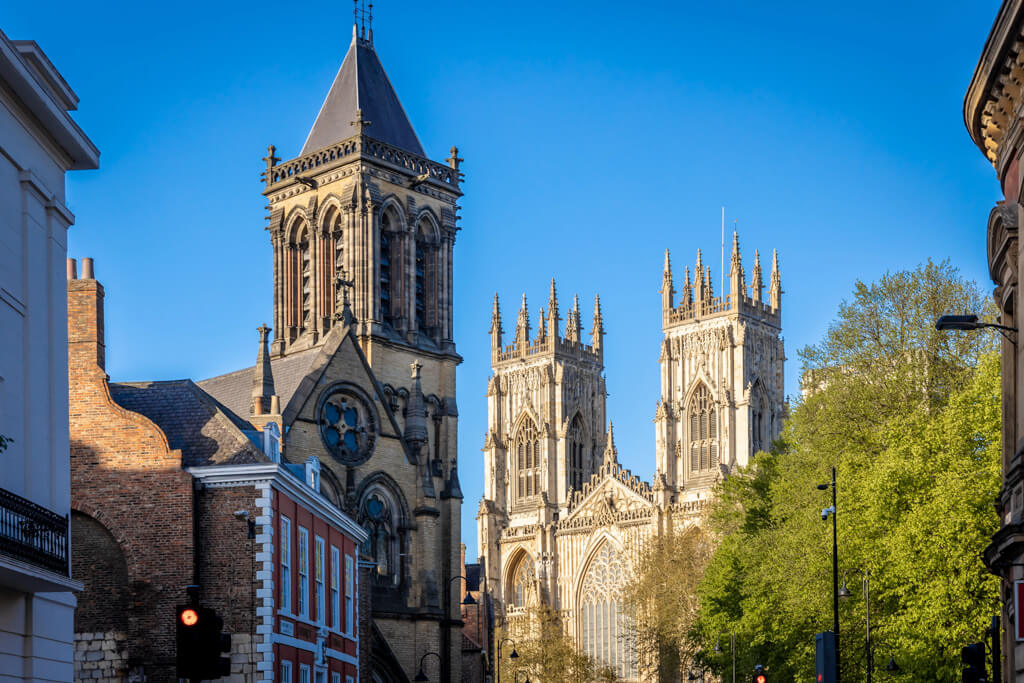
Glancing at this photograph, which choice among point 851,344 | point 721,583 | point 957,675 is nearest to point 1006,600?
point 957,675

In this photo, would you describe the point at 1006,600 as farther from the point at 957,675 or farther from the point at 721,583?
the point at 721,583

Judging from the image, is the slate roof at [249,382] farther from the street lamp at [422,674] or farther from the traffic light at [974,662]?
the traffic light at [974,662]

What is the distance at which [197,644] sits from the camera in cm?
1455

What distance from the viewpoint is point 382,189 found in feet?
190

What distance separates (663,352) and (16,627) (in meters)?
97.0

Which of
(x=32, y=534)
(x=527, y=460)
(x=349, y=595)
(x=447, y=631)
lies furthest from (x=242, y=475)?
(x=527, y=460)

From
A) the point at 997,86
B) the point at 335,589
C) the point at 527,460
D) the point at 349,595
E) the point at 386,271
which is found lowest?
the point at 349,595

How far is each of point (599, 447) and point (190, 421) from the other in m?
95.6

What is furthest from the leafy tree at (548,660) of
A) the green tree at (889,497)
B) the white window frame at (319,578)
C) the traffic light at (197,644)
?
the traffic light at (197,644)

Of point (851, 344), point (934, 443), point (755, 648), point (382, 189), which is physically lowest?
point (755, 648)

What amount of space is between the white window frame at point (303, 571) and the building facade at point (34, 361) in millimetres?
10649

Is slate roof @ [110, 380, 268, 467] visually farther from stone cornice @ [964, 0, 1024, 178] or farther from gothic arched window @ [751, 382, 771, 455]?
gothic arched window @ [751, 382, 771, 455]

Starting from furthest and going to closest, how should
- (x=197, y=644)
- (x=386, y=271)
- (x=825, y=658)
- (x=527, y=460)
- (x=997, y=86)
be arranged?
(x=527, y=460) → (x=386, y=271) → (x=997, y=86) → (x=825, y=658) → (x=197, y=644)

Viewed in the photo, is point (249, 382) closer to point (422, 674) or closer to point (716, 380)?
point (422, 674)
